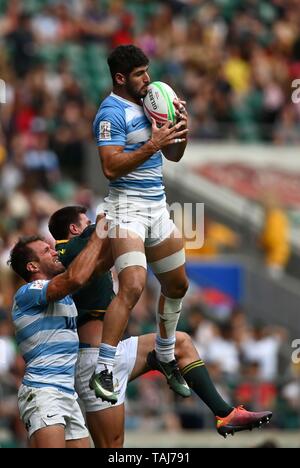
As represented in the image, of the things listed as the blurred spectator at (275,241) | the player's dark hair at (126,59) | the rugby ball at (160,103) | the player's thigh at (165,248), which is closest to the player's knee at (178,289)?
the player's thigh at (165,248)

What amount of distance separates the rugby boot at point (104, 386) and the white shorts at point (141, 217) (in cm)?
93

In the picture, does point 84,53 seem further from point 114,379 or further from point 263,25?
point 114,379

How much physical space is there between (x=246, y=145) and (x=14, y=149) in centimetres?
484

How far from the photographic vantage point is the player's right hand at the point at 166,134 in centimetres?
1010

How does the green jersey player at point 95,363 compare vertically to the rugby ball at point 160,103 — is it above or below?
below

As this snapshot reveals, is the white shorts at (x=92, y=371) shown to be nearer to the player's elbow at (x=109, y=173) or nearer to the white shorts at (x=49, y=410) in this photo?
the white shorts at (x=49, y=410)

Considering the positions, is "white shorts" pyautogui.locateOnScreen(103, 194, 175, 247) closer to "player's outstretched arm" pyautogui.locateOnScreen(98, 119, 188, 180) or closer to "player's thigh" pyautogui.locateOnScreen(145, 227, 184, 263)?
"player's thigh" pyautogui.locateOnScreen(145, 227, 184, 263)

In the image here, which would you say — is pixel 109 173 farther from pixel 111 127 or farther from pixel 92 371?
pixel 92 371

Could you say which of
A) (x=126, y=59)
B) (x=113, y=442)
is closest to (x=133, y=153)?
(x=126, y=59)

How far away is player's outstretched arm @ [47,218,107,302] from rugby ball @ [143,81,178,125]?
2.63ft

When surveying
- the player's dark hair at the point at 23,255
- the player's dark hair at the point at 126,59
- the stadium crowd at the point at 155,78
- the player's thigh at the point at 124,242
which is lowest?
the stadium crowd at the point at 155,78

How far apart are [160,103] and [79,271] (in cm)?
120

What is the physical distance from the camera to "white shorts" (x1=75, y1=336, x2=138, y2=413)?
10.9 meters

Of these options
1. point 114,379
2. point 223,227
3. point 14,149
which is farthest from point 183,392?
point 223,227
